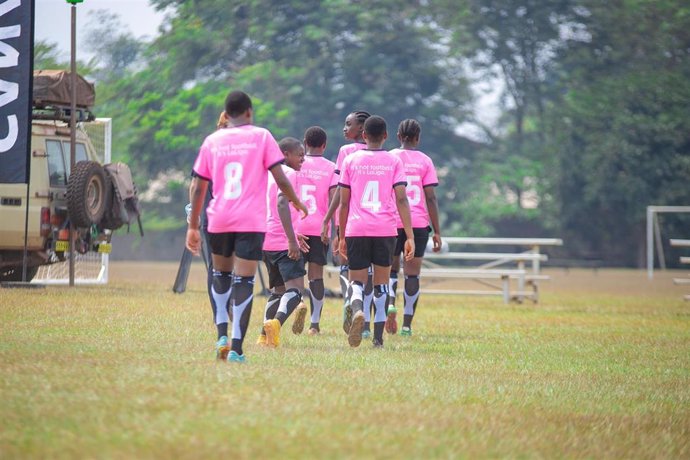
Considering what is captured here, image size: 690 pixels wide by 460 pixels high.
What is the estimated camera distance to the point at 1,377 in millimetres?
7789

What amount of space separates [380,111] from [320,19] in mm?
4780

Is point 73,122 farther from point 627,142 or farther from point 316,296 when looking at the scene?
point 627,142

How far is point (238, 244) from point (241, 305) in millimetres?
458

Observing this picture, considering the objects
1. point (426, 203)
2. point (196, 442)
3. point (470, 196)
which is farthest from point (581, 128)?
point (196, 442)

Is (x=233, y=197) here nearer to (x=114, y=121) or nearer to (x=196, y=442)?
(x=196, y=442)

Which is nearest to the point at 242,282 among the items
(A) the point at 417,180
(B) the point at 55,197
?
(A) the point at 417,180

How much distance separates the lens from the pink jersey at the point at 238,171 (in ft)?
30.1

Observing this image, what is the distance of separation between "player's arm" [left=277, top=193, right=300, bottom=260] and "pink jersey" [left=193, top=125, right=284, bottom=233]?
1.32 meters

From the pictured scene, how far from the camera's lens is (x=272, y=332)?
1104cm

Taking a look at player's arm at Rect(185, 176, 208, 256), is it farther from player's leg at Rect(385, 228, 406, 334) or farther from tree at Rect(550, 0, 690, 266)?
tree at Rect(550, 0, 690, 266)

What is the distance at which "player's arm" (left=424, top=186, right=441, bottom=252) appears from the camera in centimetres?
1284

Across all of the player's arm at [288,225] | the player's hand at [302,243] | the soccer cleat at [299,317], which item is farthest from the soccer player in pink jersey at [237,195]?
the player's hand at [302,243]

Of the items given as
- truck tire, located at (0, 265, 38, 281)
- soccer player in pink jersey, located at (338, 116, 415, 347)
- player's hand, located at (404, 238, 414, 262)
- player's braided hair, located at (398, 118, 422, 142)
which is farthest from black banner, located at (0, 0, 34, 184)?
player's hand, located at (404, 238, 414, 262)

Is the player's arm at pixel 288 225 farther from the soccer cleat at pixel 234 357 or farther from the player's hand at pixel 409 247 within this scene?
the soccer cleat at pixel 234 357
